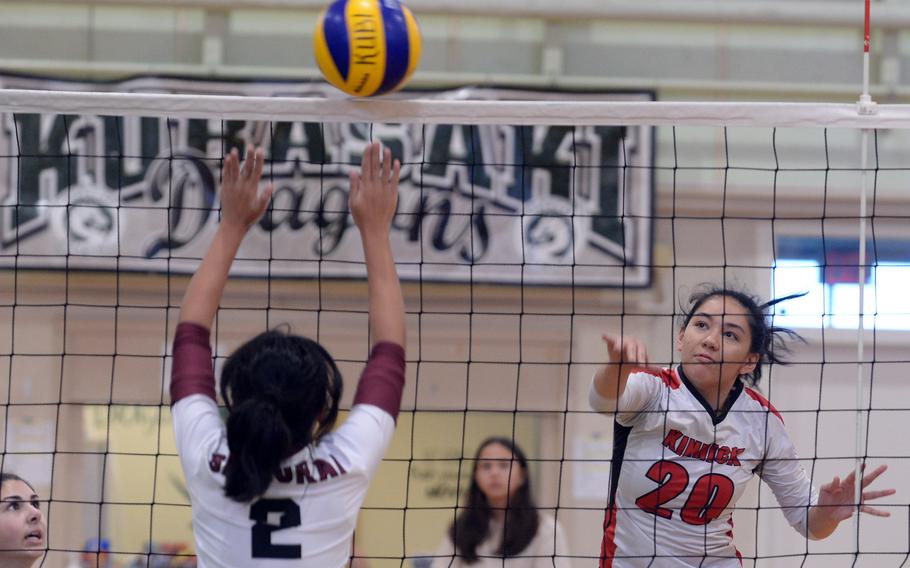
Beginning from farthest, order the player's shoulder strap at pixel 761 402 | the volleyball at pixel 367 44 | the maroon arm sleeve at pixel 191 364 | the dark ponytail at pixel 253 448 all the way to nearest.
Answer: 1. the player's shoulder strap at pixel 761 402
2. the volleyball at pixel 367 44
3. the maroon arm sleeve at pixel 191 364
4. the dark ponytail at pixel 253 448

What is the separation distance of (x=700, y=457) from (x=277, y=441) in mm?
1646

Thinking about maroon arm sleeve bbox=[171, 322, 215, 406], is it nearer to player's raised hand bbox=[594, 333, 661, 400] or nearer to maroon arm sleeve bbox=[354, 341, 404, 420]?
maroon arm sleeve bbox=[354, 341, 404, 420]

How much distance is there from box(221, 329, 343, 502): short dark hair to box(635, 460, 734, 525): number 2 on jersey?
4.55 ft

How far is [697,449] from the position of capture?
11.0 ft

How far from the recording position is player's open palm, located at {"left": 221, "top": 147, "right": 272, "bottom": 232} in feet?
8.14

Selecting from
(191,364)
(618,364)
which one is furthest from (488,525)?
(191,364)

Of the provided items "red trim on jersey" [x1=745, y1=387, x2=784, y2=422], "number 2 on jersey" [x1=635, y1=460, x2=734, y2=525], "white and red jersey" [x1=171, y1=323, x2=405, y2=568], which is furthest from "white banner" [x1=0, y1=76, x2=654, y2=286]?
"white and red jersey" [x1=171, y1=323, x2=405, y2=568]

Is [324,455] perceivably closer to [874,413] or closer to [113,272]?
[113,272]

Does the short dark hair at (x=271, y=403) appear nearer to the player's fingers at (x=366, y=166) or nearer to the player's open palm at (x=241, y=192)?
the player's open palm at (x=241, y=192)

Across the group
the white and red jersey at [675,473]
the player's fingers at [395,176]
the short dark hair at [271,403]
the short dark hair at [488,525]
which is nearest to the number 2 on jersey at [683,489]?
the white and red jersey at [675,473]

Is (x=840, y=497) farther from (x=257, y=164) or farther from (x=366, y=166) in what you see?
(x=257, y=164)

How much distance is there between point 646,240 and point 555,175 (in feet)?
2.12

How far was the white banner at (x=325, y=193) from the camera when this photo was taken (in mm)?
6676

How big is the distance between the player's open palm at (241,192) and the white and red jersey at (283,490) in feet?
1.28
